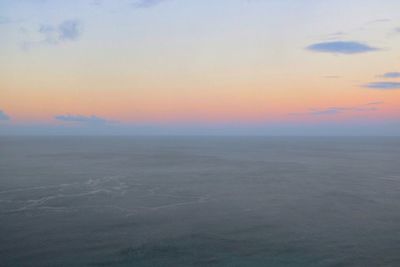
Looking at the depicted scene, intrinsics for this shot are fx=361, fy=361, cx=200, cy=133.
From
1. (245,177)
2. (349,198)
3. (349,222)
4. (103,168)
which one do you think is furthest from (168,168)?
(349,222)

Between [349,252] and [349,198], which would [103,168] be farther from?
[349,252]

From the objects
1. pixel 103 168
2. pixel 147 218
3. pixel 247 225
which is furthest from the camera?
pixel 103 168

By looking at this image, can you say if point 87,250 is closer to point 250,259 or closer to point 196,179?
point 250,259

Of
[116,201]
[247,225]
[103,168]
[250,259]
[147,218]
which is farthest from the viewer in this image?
[103,168]

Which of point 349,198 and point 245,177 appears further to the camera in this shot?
point 245,177

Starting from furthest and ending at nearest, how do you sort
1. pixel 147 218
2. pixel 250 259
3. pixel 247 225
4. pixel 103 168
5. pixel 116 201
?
pixel 103 168 → pixel 116 201 → pixel 147 218 → pixel 247 225 → pixel 250 259

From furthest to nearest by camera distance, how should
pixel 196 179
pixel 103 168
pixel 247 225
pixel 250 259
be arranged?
pixel 103 168
pixel 196 179
pixel 247 225
pixel 250 259

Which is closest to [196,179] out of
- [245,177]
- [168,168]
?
[245,177]

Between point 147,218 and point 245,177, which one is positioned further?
point 245,177
